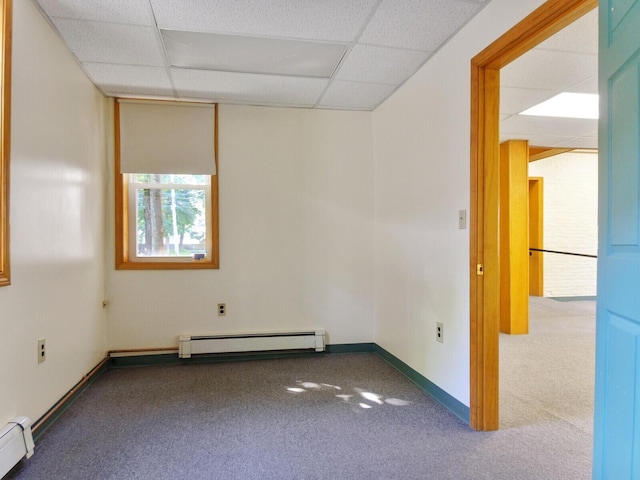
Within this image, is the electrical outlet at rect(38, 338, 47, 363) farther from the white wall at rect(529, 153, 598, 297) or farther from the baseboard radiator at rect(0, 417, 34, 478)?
the white wall at rect(529, 153, 598, 297)

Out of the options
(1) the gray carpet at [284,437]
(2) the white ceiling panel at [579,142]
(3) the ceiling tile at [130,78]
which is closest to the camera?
(1) the gray carpet at [284,437]

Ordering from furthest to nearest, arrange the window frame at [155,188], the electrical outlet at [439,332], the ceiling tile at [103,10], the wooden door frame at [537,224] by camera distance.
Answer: the wooden door frame at [537,224] < the window frame at [155,188] < the electrical outlet at [439,332] < the ceiling tile at [103,10]

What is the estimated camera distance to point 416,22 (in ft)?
6.71

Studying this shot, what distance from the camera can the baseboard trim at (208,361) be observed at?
2133 mm

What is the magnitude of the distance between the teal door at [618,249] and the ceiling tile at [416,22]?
0.89 metres

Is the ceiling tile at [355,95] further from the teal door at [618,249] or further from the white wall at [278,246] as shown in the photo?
the teal door at [618,249]

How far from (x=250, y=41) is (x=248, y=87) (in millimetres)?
677

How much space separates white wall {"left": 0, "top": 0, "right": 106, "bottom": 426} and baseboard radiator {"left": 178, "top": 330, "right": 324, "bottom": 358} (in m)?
0.70

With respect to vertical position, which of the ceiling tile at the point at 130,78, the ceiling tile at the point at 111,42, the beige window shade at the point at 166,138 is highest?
the ceiling tile at the point at 111,42

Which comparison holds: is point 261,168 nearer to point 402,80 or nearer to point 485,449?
point 402,80

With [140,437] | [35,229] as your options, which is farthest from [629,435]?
[35,229]

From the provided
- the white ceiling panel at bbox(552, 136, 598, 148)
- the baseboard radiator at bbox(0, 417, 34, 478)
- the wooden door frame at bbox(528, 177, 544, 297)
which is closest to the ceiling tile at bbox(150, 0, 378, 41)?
the baseboard radiator at bbox(0, 417, 34, 478)

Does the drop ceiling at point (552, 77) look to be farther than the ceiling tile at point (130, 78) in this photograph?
No

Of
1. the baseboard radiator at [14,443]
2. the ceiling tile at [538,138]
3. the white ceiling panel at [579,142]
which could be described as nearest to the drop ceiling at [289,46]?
the ceiling tile at [538,138]
